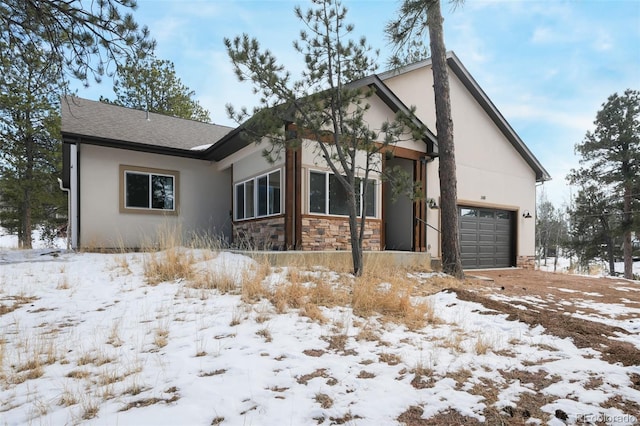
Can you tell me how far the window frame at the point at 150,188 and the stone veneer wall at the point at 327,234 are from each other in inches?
195

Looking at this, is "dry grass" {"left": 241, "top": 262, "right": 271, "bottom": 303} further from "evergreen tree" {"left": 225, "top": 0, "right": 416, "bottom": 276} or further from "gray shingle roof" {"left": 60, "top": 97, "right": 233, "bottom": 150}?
"gray shingle roof" {"left": 60, "top": 97, "right": 233, "bottom": 150}

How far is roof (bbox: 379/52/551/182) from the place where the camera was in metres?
12.1

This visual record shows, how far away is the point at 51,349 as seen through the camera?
3148mm

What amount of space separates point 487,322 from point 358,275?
8.05 ft

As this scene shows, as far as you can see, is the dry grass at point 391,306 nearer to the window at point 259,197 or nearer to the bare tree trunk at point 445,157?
the bare tree trunk at point 445,157

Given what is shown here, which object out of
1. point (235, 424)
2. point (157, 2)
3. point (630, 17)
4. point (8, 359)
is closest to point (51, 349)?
point (8, 359)

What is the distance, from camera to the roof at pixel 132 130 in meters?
9.75

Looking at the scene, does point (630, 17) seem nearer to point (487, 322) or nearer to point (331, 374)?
point (487, 322)

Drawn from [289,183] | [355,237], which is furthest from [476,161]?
[355,237]

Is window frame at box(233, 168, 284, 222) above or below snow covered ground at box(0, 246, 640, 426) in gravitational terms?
above

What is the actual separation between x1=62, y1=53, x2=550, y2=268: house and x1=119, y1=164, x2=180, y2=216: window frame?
0.03 m

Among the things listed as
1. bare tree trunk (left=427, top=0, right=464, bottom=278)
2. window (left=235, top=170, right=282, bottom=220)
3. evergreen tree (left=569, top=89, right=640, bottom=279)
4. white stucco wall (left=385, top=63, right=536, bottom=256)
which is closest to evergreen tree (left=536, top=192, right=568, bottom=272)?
evergreen tree (left=569, top=89, right=640, bottom=279)

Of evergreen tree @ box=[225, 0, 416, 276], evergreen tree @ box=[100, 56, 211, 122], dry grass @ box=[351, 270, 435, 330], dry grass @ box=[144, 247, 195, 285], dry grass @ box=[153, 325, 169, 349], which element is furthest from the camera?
evergreen tree @ box=[100, 56, 211, 122]

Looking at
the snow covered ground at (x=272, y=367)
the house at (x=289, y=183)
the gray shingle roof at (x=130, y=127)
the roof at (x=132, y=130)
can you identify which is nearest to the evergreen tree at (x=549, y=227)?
the house at (x=289, y=183)
